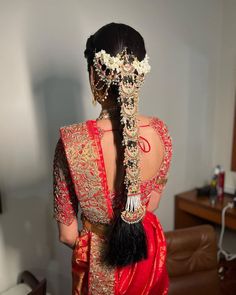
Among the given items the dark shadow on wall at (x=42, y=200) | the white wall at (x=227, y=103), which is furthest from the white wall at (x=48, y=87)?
the white wall at (x=227, y=103)

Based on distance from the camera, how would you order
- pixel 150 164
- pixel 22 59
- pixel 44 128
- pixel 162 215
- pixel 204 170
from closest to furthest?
pixel 150 164 → pixel 22 59 → pixel 44 128 → pixel 162 215 → pixel 204 170

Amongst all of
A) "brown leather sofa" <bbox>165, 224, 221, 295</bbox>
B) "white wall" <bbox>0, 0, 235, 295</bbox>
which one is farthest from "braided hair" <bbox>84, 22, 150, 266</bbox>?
"brown leather sofa" <bbox>165, 224, 221, 295</bbox>

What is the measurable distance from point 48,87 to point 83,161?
2.46 ft

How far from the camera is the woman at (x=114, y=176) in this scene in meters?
0.77

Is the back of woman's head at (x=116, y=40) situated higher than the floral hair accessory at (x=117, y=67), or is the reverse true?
the back of woman's head at (x=116, y=40)

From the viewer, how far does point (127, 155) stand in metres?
0.77

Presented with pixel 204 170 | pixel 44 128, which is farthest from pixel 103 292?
pixel 204 170

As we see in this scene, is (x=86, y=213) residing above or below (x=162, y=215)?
above

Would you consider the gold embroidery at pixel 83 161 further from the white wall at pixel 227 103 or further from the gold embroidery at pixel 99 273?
the white wall at pixel 227 103

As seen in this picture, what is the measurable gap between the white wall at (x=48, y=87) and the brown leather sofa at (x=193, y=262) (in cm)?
62

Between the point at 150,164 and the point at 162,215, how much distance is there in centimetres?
134

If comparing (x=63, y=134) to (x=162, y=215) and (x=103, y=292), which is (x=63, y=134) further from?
(x=162, y=215)

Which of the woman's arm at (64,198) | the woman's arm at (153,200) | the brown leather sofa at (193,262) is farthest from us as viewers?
the brown leather sofa at (193,262)

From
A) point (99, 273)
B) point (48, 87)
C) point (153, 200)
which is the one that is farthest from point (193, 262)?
point (48, 87)
